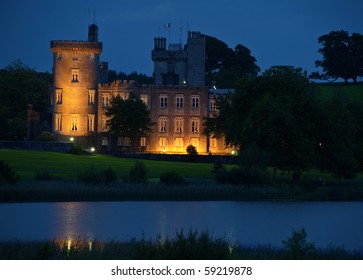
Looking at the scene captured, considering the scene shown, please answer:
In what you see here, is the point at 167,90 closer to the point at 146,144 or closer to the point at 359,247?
the point at 146,144

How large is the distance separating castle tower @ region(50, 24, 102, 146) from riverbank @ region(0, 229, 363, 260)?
63.3 metres

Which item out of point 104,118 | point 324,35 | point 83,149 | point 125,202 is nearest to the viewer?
point 125,202

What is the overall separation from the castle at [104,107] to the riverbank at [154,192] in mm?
40041

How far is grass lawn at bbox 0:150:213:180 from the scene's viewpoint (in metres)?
63.0

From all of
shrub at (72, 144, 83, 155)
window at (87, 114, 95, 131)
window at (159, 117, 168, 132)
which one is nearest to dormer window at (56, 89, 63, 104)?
window at (87, 114, 95, 131)

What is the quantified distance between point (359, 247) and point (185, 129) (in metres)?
64.7

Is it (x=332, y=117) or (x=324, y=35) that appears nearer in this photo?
(x=332, y=117)

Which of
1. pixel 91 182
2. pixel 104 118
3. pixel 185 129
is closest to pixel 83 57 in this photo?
pixel 104 118

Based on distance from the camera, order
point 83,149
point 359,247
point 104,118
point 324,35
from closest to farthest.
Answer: point 359,247 < point 83,149 < point 104,118 < point 324,35

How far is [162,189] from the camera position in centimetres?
5178

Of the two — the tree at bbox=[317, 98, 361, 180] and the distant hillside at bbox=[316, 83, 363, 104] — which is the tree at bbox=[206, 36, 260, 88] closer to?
the distant hillside at bbox=[316, 83, 363, 104]

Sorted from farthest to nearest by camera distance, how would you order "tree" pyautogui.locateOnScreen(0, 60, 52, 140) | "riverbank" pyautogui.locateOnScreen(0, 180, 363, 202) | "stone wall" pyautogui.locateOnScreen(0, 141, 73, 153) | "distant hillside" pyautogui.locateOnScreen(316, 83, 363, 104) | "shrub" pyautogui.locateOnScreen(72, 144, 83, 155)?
"distant hillside" pyautogui.locateOnScreen(316, 83, 363, 104) < "tree" pyautogui.locateOnScreen(0, 60, 52, 140) < "stone wall" pyautogui.locateOnScreen(0, 141, 73, 153) < "shrub" pyautogui.locateOnScreen(72, 144, 83, 155) < "riverbank" pyautogui.locateOnScreen(0, 180, 363, 202)

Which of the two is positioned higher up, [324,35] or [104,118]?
[324,35]

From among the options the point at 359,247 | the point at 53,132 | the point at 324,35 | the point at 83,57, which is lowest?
the point at 359,247
